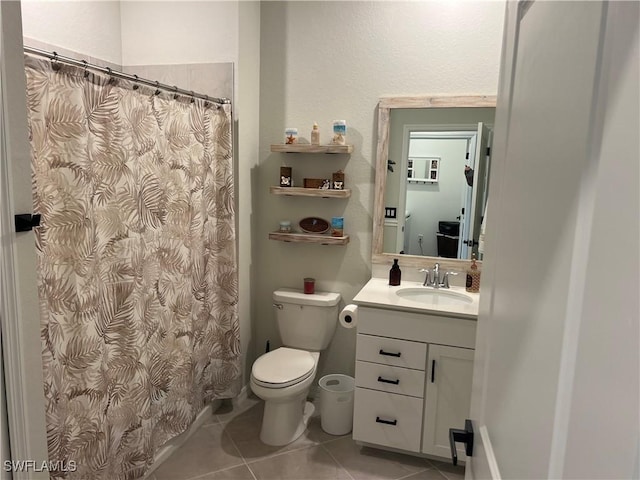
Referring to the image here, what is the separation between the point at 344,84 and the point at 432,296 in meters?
1.37

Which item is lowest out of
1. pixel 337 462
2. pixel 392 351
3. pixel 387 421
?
pixel 337 462

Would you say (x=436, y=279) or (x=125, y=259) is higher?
(x=125, y=259)

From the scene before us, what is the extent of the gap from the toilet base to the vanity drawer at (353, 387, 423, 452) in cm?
36

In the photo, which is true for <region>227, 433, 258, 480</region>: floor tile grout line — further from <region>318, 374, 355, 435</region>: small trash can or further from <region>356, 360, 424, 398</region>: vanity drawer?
<region>356, 360, 424, 398</region>: vanity drawer

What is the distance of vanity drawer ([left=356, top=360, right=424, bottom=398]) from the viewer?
2.39m

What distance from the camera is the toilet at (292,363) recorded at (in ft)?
8.23

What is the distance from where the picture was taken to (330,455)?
8.34 feet

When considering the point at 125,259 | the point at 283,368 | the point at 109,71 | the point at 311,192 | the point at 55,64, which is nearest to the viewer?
the point at 55,64

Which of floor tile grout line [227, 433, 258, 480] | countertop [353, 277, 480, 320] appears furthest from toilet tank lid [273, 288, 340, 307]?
floor tile grout line [227, 433, 258, 480]

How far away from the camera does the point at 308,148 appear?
2.77 meters

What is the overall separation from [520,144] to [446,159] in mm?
1927

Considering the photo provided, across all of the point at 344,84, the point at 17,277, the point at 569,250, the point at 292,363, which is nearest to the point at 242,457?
the point at 292,363

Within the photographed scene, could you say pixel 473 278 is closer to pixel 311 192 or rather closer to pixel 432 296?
pixel 432 296

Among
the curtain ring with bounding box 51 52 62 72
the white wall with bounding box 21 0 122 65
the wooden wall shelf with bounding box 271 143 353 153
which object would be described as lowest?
the wooden wall shelf with bounding box 271 143 353 153
